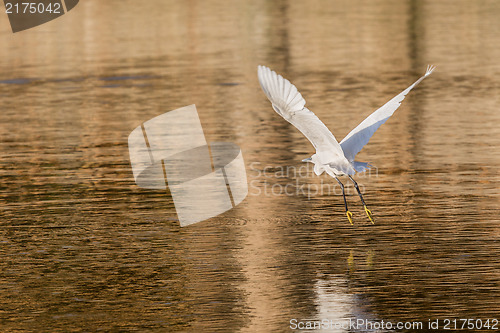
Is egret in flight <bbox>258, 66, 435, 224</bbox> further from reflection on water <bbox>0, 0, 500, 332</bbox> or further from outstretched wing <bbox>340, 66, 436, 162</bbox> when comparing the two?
reflection on water <bbox>0, 0, 500, 332</bbox>

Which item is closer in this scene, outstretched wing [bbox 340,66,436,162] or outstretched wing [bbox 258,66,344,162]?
outstretched wing [bbox 258,66,344,162]

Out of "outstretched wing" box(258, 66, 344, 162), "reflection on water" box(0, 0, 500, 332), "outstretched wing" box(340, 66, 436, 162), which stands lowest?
"reflection on water" box(0, 0, 500, 332)

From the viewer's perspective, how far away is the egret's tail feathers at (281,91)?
11.0 metres

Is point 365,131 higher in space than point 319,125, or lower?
lower

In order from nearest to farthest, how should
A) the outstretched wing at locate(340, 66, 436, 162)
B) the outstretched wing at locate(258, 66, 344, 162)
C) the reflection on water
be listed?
the reflection on water, the outstretched wing at locate(258, 66, 344, 162), the outstretched wing at locate(340, 66, 436, 162)

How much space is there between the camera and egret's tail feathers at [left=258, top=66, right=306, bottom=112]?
1102 centimetres

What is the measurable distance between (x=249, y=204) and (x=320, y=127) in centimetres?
287

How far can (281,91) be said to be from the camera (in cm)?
1110

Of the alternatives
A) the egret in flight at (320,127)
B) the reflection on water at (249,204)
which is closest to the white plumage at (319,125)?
the egret in flight at (320,127)

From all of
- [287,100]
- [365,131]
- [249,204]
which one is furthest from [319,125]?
[249,204]

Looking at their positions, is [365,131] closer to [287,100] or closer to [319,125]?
[319,125]

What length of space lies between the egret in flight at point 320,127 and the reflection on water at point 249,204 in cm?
78

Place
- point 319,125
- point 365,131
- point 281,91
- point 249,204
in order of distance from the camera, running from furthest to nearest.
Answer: point 249,204 < point 365,131 < point 319,125 < point 281,91

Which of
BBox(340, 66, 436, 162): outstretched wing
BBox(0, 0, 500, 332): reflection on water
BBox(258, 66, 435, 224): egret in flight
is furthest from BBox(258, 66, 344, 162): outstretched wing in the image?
BBox(0, 0, 500, 332): reflection on water
